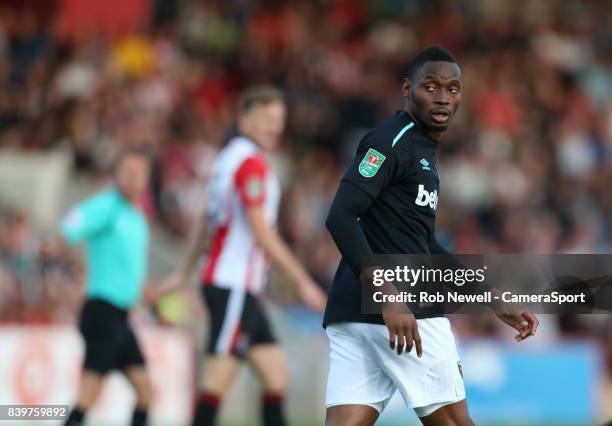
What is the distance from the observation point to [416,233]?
5.97 meters

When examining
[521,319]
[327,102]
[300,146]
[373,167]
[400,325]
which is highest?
[327,102]

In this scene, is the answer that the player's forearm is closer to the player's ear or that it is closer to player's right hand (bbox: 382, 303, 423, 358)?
player's right hand (bbox: 382, 303, 423, 358)

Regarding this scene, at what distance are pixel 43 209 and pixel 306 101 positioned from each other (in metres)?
4.33

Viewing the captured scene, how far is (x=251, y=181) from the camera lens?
27.9ft

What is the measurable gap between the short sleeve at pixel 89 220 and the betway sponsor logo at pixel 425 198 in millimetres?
3587

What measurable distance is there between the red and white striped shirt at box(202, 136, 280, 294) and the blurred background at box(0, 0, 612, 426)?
273cm

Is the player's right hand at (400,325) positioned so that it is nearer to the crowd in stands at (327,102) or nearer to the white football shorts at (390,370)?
the white football shorts at (390,370)

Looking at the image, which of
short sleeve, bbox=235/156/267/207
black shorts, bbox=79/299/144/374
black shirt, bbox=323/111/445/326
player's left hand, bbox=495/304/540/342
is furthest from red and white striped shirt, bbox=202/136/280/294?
player's left hand, bbox=495/304/540/342

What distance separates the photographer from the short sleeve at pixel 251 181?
847 cm

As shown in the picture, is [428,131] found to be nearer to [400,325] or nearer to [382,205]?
[382,205]

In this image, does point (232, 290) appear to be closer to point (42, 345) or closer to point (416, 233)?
point (416, 233)

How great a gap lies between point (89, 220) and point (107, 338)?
2.71 ft

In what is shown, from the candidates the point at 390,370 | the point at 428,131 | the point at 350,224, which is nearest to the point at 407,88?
the point at 428,131

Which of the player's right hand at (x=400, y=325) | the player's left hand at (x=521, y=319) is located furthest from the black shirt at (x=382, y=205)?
the player's left hand at (x=521, y=319)
